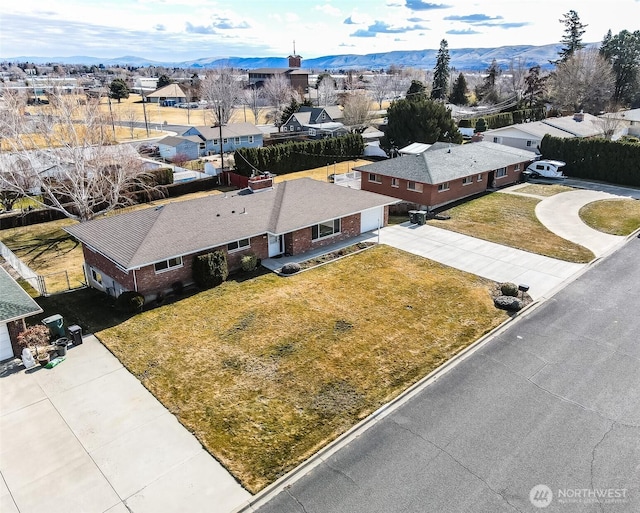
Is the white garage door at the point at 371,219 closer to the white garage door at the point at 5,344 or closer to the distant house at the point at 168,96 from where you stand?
the white garage door at the point at 5,344

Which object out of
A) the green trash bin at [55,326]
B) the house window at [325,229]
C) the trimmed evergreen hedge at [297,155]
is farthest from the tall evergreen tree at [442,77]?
the green trash bin at [55,326]

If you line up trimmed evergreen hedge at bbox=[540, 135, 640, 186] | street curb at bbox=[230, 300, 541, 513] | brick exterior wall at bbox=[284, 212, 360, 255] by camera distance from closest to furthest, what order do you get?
street curb at bbox=[230, 300, 541, 513]
brick exterior wall at bbox=[284, 212, 360, 255]
trimmed evergreen hedge at bbox=[540, 135, 640, 186]

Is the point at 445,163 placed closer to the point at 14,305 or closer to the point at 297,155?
the point at 297,155

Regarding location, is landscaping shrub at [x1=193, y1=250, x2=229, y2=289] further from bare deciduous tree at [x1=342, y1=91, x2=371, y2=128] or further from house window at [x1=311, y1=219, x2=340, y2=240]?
bare deciduous tree at [x1=342, y1=91, x2=371, y2=128]

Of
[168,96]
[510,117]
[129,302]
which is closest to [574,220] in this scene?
[129,302]

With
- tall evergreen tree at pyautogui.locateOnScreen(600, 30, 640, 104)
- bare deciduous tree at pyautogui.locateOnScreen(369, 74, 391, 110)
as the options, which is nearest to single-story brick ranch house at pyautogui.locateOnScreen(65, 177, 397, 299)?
tall evergreen tree at pyautogui.locateOnScreen(600, 30, 640, 104)
